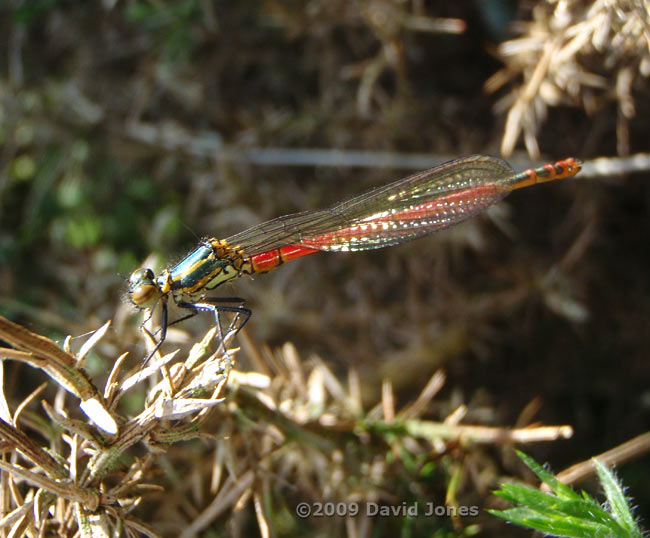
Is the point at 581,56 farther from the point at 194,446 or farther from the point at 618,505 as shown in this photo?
the point at 194,446

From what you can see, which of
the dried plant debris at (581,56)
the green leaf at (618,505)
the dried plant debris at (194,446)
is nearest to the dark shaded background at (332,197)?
the dried plant debris at (581,56)

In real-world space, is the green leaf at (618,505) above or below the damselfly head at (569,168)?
below

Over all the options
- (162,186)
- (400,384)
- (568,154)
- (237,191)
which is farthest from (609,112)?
(162,186)

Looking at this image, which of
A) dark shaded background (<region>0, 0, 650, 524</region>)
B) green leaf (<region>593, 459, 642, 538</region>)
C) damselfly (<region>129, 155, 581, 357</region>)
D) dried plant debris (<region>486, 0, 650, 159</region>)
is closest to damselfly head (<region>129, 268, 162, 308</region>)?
damselfly (<region>129, 155, 581, 357</region>)

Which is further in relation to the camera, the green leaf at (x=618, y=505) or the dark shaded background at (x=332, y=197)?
the dark shaded background at (x=332, y=197)

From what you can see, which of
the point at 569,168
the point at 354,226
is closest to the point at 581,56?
the point at 569,168

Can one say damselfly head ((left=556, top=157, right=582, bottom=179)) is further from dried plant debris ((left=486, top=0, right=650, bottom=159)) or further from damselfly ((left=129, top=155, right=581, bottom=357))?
dried plant debris ((left=486, top=0, right=650, bottom=159))

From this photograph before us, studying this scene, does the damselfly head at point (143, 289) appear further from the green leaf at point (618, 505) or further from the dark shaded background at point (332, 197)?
the green leaf at point (618, 505)
